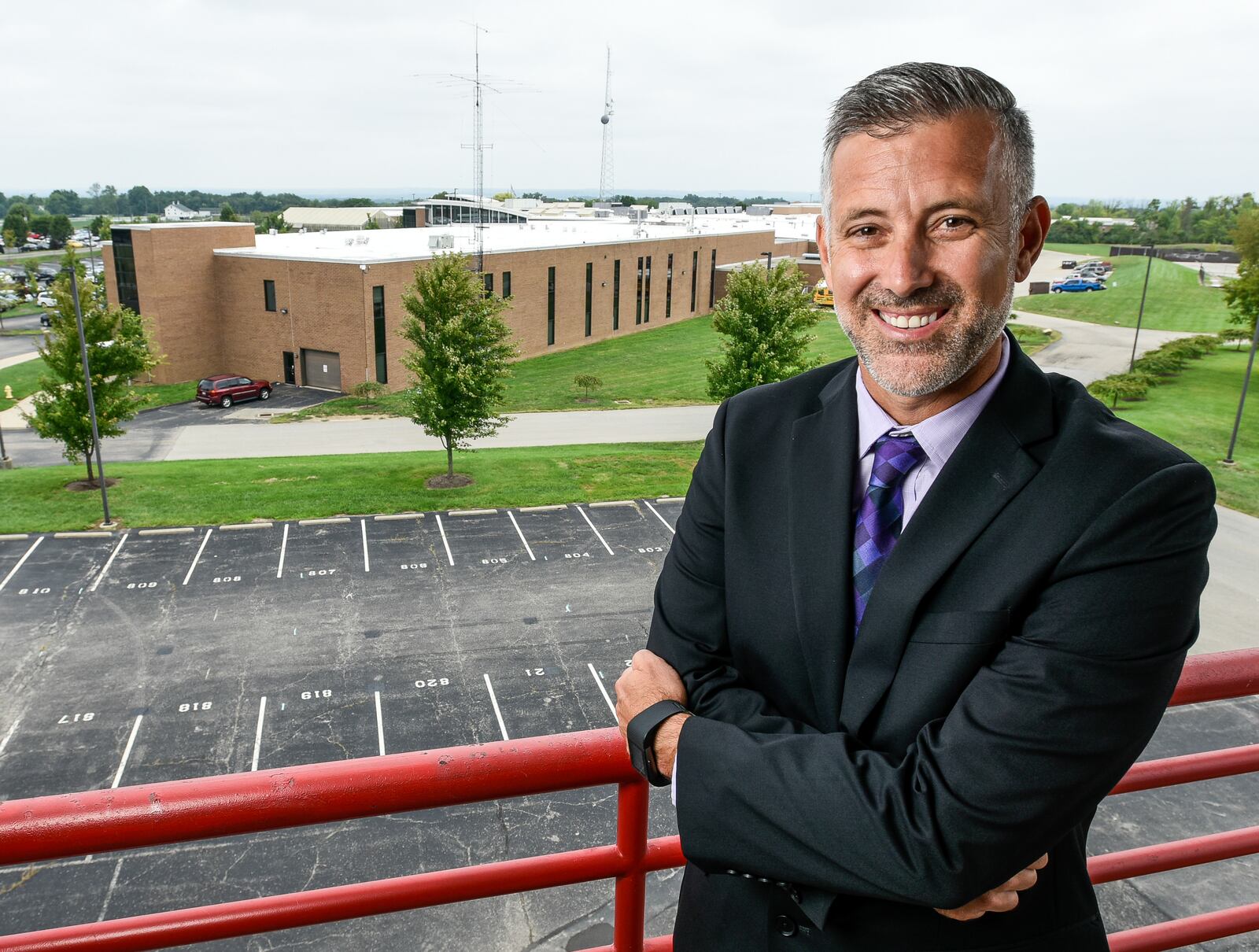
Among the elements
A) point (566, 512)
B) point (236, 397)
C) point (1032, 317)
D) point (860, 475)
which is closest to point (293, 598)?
point (566, 512)

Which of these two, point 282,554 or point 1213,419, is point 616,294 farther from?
point 282,554

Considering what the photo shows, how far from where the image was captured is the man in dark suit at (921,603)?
162 centimetres

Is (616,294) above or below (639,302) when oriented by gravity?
above

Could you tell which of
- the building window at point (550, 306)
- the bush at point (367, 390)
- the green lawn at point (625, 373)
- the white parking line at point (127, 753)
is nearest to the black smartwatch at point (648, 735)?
the white parking line at point (127, 753)

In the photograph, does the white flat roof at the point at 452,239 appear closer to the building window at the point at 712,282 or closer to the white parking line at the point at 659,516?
the building window at the point at 712,282

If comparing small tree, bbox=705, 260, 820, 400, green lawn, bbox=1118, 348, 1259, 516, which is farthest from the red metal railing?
green lawn, bbox=1118, 348, 1259, 516

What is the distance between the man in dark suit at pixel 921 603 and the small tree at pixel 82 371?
26.3 meters

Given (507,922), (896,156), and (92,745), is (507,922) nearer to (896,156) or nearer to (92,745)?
(92,745)

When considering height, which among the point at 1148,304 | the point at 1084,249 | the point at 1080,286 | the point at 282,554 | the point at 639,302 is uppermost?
the point at 1084,249

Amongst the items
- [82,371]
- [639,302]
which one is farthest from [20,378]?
[639,302]

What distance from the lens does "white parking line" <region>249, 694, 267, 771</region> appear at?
13.1 metres

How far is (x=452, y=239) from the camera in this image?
145 feet

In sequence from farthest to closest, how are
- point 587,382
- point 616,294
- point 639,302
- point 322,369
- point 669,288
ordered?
point 669,288 → point 639,302 → point 616,294 → point 322,369 → point 587,382

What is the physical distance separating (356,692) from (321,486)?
37.9 ft
